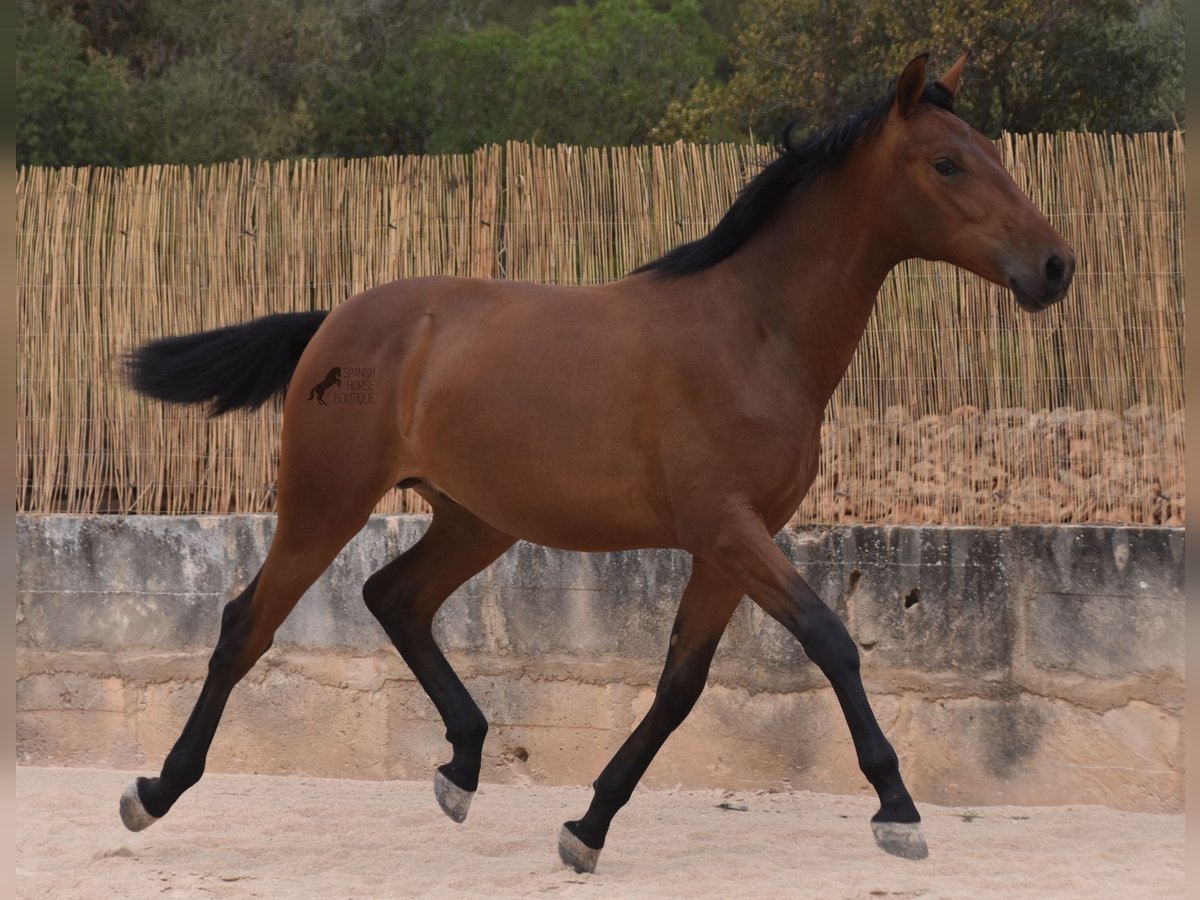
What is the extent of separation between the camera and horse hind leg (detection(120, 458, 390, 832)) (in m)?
4.81

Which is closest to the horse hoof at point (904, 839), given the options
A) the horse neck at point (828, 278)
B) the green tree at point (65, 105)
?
the horse neck at point (828, 278)

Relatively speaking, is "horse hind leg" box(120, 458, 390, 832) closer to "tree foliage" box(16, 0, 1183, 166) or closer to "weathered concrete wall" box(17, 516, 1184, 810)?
"weathered concrete wall" box(17, 516, 1184, 810)

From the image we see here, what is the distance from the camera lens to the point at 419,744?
602 cm

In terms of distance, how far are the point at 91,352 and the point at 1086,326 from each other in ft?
14.6

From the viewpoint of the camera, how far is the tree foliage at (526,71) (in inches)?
447

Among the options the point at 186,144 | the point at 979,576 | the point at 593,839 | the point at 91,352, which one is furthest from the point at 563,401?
the point at 186,144

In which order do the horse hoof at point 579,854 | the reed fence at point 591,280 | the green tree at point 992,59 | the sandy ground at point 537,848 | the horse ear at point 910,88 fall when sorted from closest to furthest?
the horse ear at point 910,88 < the sandy ground at point 537,848 < the horse hoof at point 579,854 < the reed fence at point 591,280 < the green tree at point 992,59

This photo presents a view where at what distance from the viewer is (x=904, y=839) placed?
3.76 meters

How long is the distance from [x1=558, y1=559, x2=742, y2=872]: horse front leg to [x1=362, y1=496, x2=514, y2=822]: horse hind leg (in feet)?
1.86

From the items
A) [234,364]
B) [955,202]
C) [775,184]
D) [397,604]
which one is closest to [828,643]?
[955,202]

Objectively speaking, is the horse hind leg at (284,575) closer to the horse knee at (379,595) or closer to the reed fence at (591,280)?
the horse knee at (379,595)

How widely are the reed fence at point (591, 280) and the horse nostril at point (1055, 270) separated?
1.96m

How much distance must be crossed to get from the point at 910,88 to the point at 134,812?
11.2 ft

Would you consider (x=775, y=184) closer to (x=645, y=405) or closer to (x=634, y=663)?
(x=645, y=405)
